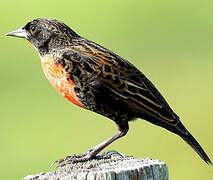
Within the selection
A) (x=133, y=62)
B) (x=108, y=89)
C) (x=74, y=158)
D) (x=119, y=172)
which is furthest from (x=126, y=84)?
(x=133, y=62)

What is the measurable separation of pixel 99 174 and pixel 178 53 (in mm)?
12159

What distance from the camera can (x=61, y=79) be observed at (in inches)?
300

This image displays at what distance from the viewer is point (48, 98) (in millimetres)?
15641

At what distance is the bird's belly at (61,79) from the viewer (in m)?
7.57

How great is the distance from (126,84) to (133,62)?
8.42m

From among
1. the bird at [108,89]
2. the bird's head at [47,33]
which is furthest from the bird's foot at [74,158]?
the bird's head at [47,33]

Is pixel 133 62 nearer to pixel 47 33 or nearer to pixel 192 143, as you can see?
pixel 47 33

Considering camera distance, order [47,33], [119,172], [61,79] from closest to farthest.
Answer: [119,172], [61,79], [47,33]

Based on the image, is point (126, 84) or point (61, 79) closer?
point (126, 84)

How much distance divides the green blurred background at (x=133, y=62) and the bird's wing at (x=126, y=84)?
503cm

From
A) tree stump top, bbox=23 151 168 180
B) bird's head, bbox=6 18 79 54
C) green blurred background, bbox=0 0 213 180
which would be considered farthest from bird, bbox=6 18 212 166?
green blurred background, bbox=0 0 213 180

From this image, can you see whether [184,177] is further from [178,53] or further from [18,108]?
[178,53]

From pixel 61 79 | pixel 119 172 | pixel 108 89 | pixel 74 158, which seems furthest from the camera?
pixel 61 79

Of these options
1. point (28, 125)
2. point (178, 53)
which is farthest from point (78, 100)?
point (178, 53)
